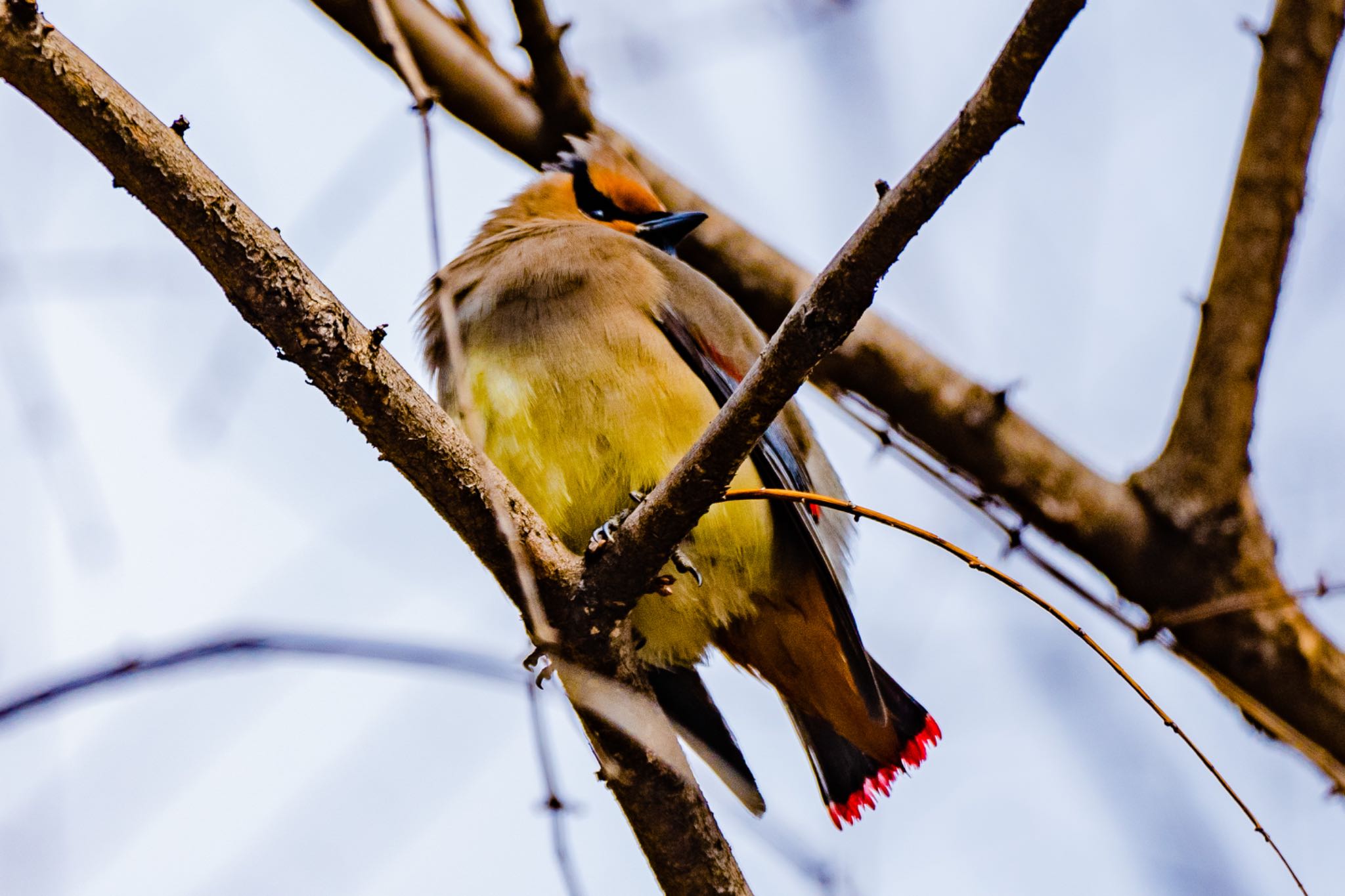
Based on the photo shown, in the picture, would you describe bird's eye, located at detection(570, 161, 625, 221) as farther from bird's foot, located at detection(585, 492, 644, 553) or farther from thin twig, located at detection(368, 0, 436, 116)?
thin twig, located at detection(368, 0, 436, 116)

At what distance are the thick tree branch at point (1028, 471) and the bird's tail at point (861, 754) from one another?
65cm

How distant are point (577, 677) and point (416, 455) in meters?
0.57

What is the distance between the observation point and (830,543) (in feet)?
10.9

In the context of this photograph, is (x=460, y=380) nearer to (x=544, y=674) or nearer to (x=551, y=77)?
(x=544, y=674)

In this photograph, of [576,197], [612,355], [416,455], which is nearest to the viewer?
[416,455]

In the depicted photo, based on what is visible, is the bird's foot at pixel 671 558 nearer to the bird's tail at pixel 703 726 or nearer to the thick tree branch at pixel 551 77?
the bird's tail at pixel 703 726

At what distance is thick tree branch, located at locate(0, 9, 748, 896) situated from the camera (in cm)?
187

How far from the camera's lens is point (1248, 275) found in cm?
344

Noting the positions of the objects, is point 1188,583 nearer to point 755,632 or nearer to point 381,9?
point 755,632

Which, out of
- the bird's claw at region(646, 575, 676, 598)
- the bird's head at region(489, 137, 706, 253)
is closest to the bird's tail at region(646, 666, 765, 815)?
the bird's claw at region(646, 575, 676, 598)

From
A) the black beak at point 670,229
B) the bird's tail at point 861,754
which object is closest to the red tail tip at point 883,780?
the bird's tail at point 861,754

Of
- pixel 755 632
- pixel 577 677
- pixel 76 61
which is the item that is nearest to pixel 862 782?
pixel 755 632

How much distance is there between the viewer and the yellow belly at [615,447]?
286 centimetres

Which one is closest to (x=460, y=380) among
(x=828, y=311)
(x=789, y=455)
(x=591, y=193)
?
(x=828, y=311)
